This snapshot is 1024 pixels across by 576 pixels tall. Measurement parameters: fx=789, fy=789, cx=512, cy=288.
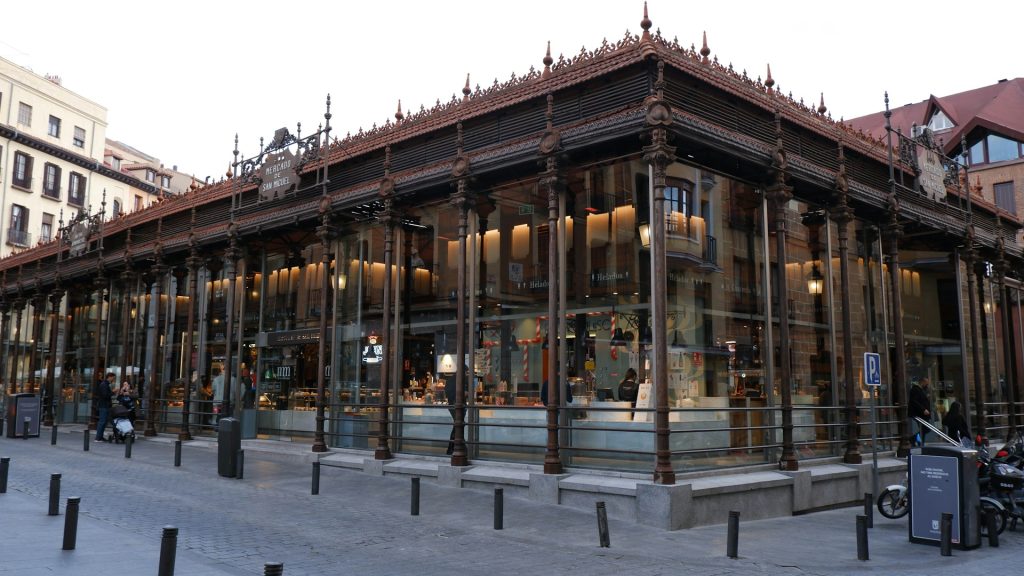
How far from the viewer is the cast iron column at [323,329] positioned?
733 inches

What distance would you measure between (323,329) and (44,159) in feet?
165

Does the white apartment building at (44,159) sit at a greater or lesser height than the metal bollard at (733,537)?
greater

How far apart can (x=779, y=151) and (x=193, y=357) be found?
18.2m

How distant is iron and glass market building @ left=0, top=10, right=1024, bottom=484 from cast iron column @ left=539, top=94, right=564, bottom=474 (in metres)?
0.05

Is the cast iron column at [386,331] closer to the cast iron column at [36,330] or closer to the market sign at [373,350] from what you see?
the market sign at [373,350]

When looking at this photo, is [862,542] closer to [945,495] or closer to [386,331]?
[945,495]

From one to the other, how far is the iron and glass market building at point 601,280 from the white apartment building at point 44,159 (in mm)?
35121

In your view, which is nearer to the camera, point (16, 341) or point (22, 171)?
point (16, 341)

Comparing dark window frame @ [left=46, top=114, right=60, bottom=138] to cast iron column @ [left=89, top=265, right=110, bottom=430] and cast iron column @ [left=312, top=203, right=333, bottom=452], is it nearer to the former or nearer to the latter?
cast iron column @ [left=89, top=265, right=110, bottom=430]

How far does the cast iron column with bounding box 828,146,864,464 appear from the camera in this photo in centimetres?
1620

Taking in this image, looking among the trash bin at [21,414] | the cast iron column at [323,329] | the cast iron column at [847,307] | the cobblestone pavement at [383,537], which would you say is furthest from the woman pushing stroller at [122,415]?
the cast iron column at [847,307]

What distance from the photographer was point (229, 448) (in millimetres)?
16125

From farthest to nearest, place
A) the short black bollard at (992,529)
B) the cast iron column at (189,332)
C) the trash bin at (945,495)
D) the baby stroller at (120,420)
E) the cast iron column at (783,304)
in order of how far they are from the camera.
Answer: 1. the cast iron column at (189,332)
2. the baby stroller at (120,420)
3. the cast iron column at (783,304)
4. the short black bollard at (992,529)
5. the trash bin at (945,495)

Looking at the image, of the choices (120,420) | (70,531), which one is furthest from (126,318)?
(70,531)
